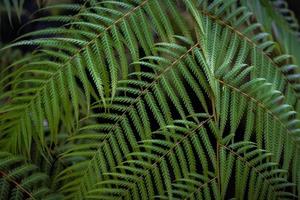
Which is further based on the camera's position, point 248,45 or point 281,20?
point 281,20

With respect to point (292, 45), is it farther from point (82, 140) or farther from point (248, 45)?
point (82, 140)

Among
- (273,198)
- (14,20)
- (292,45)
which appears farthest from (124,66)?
(14,20)

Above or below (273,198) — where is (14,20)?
above

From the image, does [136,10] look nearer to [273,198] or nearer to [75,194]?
[75,194]

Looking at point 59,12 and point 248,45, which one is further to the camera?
point 59,12

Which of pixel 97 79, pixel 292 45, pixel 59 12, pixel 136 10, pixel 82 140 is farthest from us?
pixel 59 12

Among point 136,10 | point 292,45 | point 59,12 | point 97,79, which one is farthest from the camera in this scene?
point 59,12

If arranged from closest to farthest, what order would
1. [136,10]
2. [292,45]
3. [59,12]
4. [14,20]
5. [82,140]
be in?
1. [136,10]
2. [82,140]
3. [292,45]
4. [59,12]
5. [14,20]

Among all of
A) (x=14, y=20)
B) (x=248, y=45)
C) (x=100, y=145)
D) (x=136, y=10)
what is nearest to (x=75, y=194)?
(x=100, y=145)

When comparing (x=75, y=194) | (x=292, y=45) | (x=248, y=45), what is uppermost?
(x=292, y=45)
